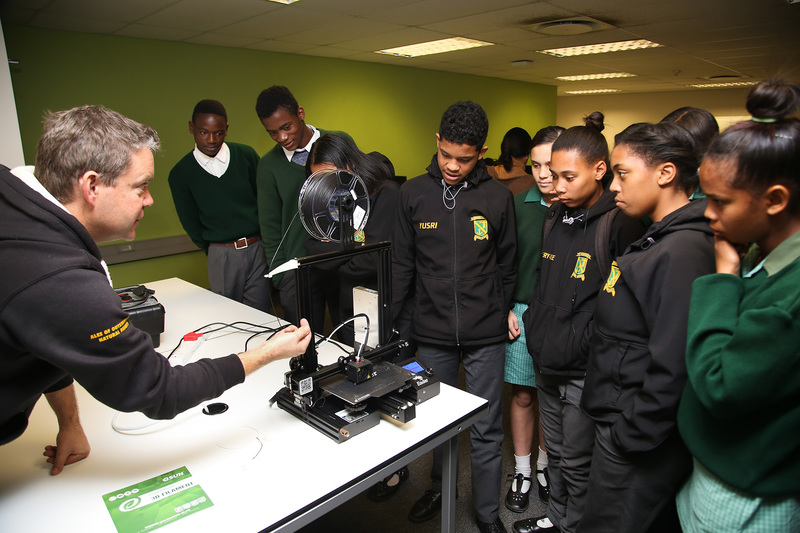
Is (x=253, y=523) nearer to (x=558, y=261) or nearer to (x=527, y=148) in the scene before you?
(x=558, y=261)

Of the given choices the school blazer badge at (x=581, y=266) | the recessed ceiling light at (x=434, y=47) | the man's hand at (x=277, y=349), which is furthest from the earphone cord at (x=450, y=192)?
the recessed ceiling light at (x=434, y=47)

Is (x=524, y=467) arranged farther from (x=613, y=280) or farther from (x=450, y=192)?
(x=450, y=192)

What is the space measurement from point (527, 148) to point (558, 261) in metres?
1.60

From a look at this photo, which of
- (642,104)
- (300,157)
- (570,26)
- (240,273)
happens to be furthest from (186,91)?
(642,104)

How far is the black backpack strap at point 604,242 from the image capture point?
1557 millimetres

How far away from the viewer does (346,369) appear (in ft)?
4.42

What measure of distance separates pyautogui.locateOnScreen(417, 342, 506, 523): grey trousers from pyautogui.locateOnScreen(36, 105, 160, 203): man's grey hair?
1266 millimetres

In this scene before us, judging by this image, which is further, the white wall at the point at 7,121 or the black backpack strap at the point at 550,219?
the white wall at the point at 7,121

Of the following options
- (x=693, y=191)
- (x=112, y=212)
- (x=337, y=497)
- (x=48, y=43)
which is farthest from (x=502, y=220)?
(x=48, y=43)

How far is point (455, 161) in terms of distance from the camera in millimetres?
1797

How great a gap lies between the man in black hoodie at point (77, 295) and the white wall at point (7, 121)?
→ 6.15 ft

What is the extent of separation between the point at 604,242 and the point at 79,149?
4.77 ft

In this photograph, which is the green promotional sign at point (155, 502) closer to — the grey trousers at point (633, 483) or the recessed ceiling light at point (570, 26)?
the grey trousers at point (633, 483)

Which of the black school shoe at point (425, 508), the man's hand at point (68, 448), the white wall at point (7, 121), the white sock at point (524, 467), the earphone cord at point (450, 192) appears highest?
the white wall at point (7, 121)
